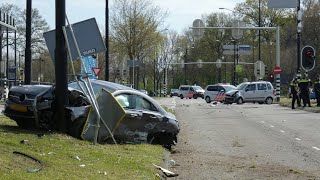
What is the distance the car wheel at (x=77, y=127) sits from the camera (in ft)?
41.7

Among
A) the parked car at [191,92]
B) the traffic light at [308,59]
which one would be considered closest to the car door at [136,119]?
the traffic light at [308,59]

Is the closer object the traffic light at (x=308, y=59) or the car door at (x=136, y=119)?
the car door at (x=136, y=119)

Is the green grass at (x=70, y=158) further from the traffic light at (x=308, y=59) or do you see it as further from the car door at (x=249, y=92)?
the car door at (x=249, y=92)

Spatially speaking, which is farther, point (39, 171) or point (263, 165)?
point (263, 165)

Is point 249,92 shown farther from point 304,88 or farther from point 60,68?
point 60,68

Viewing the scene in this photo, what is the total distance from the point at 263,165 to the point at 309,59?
81.2 ft

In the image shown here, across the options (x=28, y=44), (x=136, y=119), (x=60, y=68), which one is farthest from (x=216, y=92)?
(x=60, y=68)

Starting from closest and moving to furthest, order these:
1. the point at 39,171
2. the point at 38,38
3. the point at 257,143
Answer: the point at 39,171 → the point at 257,143 → the point at 38,38

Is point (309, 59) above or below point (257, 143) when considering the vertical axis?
above

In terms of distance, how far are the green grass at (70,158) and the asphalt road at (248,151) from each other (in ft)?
2.70

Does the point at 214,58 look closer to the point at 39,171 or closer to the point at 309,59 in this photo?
the point at 309,59

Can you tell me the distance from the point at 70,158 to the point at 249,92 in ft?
120

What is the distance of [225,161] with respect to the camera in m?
11.7

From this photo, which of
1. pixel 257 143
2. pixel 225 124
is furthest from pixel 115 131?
pixel 225 124
